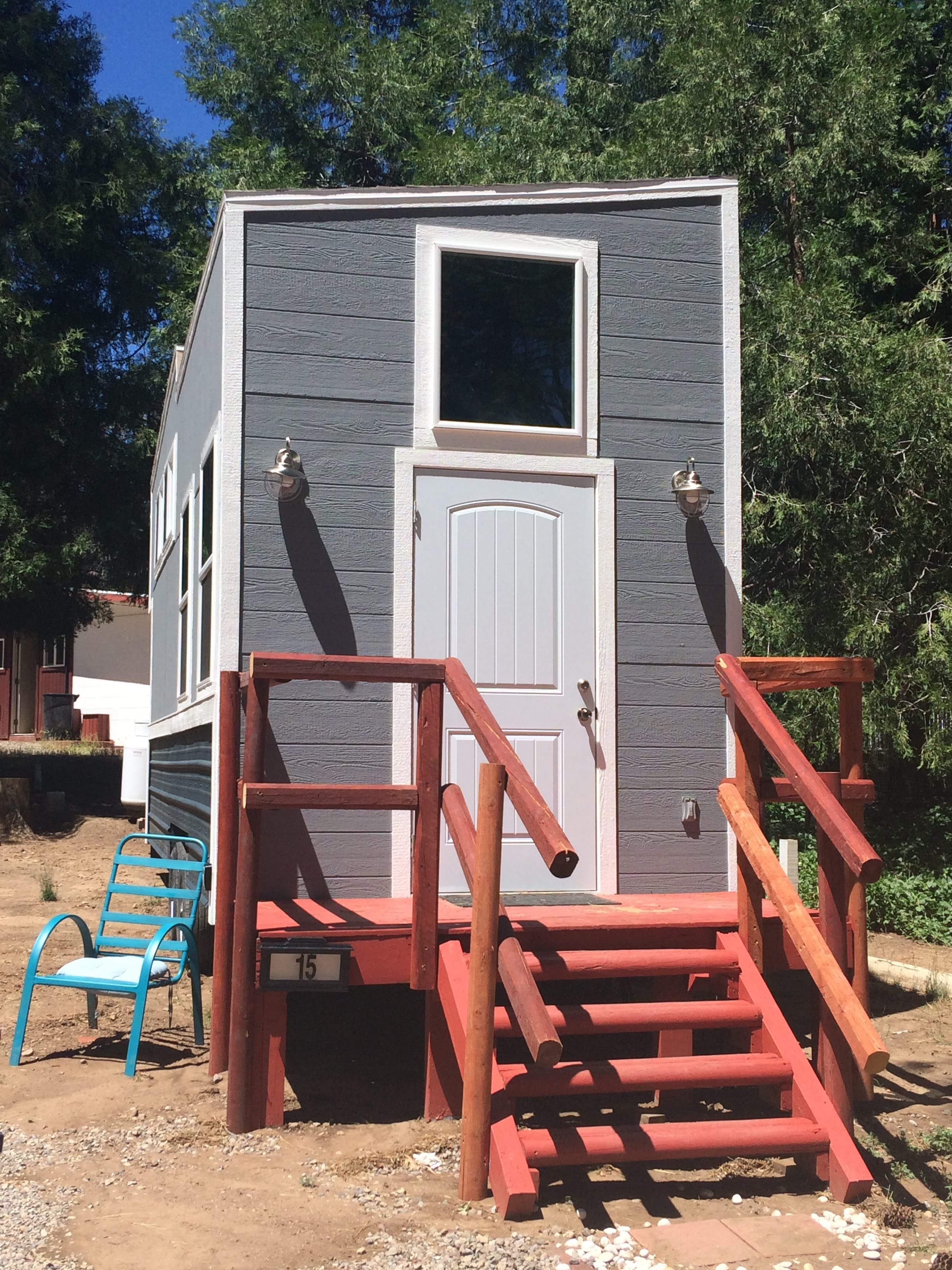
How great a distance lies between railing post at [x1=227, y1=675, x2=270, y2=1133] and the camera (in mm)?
3971

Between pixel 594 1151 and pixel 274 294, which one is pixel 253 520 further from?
pixel 594 1151

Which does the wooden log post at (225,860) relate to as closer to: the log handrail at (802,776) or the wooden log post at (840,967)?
the log handrail at (802,776)

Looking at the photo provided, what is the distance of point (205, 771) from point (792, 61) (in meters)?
8.54

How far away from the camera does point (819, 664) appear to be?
4.48 m

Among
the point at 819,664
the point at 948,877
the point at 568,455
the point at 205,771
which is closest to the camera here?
the point at 819,664

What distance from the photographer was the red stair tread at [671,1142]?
136 inches

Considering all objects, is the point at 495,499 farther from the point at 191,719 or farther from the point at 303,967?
the point at 303,967

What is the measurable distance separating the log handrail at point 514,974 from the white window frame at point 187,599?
112 inches

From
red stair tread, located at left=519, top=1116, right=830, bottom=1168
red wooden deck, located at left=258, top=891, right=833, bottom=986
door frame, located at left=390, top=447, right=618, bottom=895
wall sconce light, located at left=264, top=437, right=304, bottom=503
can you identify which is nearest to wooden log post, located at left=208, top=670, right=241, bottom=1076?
red wooden deck, located at left=258, top=891, right=833, bottom=986

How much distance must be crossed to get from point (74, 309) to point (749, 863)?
13.5 m

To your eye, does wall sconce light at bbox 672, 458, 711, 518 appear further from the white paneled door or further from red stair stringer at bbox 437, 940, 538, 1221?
red stair stringer at bbox 437, 940, 538, 1221

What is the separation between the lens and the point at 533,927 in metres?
4.24

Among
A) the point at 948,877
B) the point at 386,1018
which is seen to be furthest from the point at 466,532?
the point at 948,877

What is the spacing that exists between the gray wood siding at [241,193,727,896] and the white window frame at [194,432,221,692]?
25 cm
